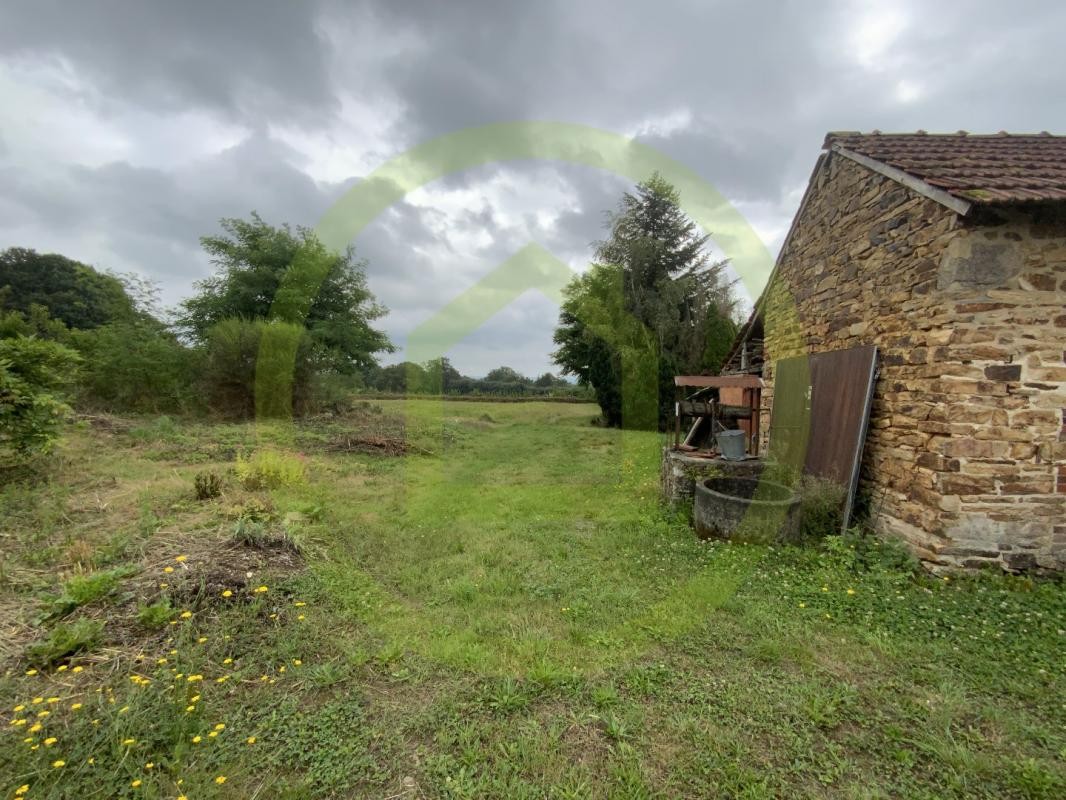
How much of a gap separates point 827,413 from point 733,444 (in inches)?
46.1

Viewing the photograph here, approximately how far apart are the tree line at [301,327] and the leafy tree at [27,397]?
98 mm

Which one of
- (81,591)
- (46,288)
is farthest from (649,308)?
(46,288)

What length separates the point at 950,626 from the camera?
3.11m

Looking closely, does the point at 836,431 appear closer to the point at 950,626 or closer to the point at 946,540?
the point at 946,540

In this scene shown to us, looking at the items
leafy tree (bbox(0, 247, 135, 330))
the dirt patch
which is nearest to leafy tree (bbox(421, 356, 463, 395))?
the dirt patch

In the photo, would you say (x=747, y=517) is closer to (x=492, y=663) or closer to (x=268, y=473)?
(x=492, y=663)

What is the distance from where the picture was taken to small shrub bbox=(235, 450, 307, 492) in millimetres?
6000

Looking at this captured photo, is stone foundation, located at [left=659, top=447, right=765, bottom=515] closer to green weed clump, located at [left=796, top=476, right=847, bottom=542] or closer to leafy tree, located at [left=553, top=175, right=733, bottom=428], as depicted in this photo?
green weed clump, located at [left=796, top=476, right=847, bottom=542]

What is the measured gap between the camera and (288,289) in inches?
738

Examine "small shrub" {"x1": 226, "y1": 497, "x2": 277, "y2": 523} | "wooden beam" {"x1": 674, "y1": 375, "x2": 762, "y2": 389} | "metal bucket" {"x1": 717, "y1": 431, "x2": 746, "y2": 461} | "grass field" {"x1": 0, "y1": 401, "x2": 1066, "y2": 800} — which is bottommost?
"grass field" {"x1": 0, "y1": 401, "x2": 1066, "y2": 800}

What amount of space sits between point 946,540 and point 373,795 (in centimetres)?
480

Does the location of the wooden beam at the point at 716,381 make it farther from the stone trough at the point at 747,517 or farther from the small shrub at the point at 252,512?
the small shrub at the point at 252,512

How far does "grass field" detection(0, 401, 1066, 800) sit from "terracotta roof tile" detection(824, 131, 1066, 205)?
327 centimetres

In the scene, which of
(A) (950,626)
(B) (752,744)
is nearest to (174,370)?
(B) (752,744)
